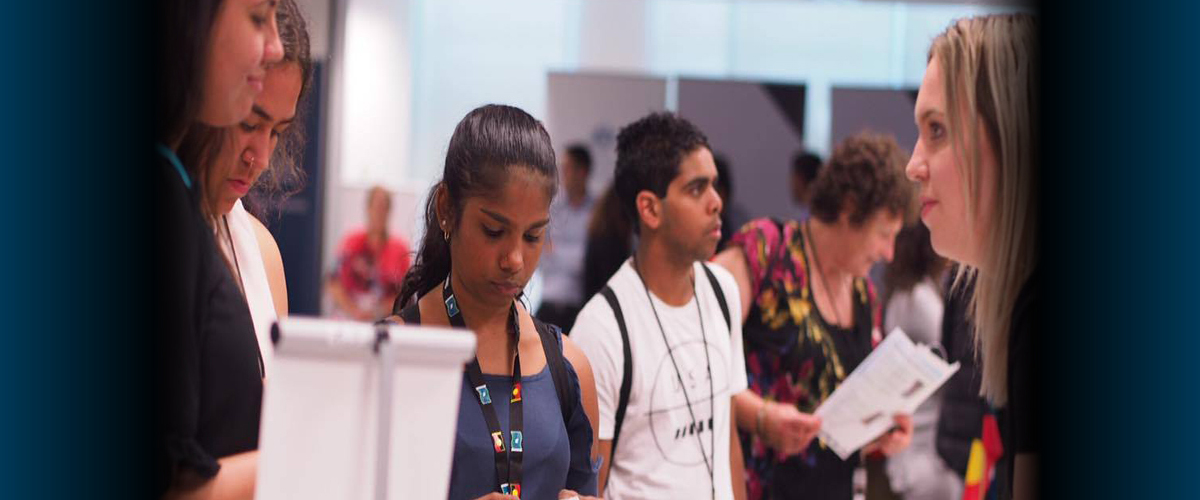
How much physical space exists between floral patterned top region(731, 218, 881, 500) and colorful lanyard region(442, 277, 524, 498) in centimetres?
125

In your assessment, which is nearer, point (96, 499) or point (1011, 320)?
point (96, 499)

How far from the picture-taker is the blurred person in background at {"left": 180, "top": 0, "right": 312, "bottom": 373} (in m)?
1.38

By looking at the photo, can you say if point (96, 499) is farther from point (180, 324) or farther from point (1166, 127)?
point (1166, 127)

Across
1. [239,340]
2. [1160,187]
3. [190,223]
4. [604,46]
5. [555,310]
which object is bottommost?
[555,310]

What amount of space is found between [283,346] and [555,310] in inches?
130

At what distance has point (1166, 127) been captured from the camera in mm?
1801

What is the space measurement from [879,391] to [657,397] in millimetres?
796

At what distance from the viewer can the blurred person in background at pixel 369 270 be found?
585 cm

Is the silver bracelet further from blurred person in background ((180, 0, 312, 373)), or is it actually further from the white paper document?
blurred person in background ((180, 0, 312, 373))

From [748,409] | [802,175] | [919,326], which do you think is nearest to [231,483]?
[748,409]

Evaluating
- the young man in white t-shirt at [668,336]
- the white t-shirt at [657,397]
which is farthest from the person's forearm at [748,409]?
the white t-shirt at [657,397]

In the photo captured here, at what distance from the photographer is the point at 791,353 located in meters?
2.81

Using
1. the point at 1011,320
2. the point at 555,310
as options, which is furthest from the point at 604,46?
the point at 1011,320

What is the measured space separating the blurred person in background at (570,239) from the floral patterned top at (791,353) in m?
1.98
